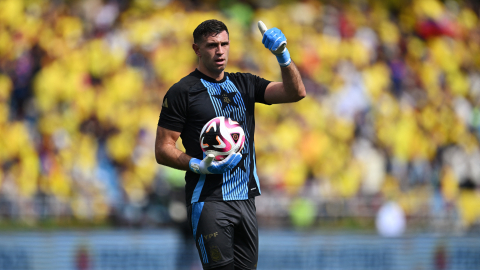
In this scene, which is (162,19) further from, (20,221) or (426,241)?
(426,241)

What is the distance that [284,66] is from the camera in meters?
4.60

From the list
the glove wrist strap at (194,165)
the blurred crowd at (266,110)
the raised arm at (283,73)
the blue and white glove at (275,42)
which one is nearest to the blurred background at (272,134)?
the blurred crowd at (266,110)

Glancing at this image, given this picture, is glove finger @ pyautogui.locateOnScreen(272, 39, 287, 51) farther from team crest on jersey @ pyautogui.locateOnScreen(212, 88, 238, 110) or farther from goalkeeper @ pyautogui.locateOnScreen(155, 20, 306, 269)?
team crest on jersey @ pyautogui.locateOnScreen(212, 88, 238, 110)

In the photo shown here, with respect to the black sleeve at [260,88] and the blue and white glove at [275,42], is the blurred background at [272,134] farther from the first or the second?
the blue and white glove at [275,42]

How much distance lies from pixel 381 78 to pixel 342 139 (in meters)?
2.35

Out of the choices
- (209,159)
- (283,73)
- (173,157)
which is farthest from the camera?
(283,73)

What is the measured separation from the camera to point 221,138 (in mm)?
4289

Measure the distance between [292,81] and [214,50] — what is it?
0.63m

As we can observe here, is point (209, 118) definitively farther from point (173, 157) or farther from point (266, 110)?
point (266, 110)

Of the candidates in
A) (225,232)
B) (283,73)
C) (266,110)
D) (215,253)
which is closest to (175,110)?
(283,73)

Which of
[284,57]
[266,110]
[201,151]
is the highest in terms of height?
[266,110]

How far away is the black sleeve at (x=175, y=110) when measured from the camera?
4.60 m

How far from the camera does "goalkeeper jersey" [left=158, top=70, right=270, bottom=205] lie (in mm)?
4605

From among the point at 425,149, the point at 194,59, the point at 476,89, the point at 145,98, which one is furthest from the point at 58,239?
the point at 476,89
